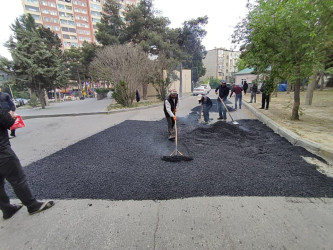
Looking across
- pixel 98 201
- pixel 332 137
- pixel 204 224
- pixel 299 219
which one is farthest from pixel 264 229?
pixel 332 137

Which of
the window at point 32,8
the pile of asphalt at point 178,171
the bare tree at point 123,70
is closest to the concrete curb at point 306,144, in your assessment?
the pile of asphalt at point 178,171

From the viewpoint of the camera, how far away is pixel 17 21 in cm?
1877

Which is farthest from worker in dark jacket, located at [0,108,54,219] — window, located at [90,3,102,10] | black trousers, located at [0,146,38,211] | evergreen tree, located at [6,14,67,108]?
window, located at [90,3,102,10]

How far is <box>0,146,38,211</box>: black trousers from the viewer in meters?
1.96

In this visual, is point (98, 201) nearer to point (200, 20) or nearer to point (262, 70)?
point (262, 70)

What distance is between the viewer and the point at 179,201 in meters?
2.31

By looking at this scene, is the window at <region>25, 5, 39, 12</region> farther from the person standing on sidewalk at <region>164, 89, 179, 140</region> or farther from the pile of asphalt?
the person standing on sidewalk at <region>164, 89, 179, 140</region>

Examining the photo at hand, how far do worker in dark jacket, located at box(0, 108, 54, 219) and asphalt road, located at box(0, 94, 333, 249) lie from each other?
0.13 metres

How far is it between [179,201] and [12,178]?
2.17 meters

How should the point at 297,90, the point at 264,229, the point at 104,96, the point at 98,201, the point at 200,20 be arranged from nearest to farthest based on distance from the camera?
the point at 264,229 → the point at 98,201 → the point at 297,90 → the point at 104,96 → the point at 200,20

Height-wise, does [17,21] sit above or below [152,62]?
above

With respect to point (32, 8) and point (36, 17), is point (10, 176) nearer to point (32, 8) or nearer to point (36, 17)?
point (36, 17)

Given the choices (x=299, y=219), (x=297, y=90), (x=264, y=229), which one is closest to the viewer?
(x=264, y=229)

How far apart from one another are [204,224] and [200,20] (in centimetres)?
3358
